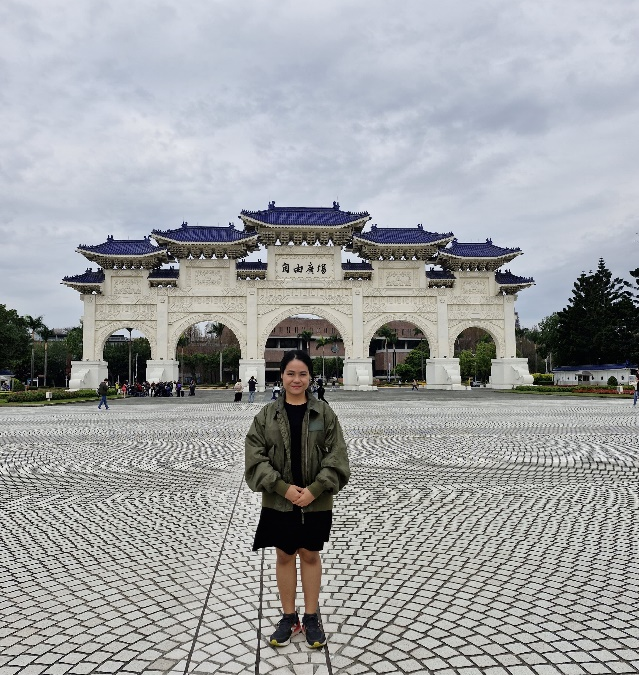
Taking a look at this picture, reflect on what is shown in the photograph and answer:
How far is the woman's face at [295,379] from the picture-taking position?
3.09m

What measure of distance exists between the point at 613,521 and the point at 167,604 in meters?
4.12

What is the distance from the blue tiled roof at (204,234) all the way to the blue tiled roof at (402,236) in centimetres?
903

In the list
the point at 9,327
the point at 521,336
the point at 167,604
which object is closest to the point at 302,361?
the point at 167,604

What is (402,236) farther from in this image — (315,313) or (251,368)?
(251,368)

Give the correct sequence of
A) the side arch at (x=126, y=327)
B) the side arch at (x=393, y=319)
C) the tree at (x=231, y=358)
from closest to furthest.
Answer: the side arch at (x=126, y=327) < the side arch at (x=393, y=319) < the tree at (x=231, y=358)

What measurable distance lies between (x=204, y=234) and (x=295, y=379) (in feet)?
133

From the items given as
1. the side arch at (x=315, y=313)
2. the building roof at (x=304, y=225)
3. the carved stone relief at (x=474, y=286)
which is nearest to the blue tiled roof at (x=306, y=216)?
the building roof at (x=304, y=225)

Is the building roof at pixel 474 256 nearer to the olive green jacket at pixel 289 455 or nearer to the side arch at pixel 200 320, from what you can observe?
the side arch at pixel 200 320

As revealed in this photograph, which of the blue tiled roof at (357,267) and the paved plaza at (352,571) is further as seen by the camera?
the blue tiled roof at (357,267)

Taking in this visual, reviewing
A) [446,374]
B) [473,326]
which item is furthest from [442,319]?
[446,374]

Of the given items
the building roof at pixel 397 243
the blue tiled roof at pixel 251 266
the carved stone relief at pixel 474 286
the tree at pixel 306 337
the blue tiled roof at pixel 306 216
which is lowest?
the tree at pixel 306 337

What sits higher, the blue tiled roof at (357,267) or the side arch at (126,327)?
the blue tiled roof at (357,267)

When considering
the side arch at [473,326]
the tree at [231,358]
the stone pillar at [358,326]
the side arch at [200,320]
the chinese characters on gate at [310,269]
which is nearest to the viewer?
the side arch at [200,320]

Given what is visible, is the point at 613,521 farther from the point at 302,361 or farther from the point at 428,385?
the point at 428,385
